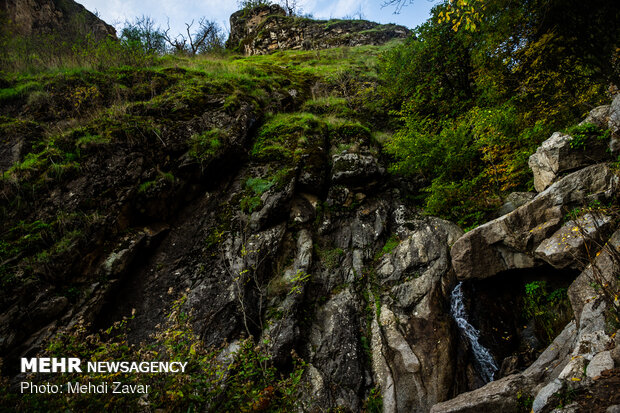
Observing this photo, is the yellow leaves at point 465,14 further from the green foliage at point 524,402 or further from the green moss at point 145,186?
the green moss at point 145,186

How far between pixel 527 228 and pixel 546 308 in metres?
1.87

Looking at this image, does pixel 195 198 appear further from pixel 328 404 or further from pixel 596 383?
pixel 596 383

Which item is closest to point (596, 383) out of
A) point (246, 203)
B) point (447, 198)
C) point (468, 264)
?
point (468, 264)

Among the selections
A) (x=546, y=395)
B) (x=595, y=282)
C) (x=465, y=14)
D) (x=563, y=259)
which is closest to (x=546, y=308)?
(x=563, y=259)

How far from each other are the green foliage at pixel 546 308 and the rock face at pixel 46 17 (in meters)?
21.2

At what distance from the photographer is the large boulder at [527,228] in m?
5.25

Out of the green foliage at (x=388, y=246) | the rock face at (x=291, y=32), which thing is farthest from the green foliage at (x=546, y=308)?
the rock face at (x=291, y=32)

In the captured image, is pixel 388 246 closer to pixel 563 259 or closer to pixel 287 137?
pixel 563 259

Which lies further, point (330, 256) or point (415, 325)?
point (330, 256)

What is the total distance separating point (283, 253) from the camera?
24.2 ft

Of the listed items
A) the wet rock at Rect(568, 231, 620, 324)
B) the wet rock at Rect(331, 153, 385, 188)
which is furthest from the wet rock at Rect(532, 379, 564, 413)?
the wet rock at Rect(331, 153, 385, 188)

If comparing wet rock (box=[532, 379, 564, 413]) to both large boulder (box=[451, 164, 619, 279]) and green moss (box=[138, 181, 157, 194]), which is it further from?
green moss (box=[138, 181, 157, 194])

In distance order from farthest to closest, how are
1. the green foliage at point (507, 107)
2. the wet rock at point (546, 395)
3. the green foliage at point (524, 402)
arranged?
1. the green foliage at point (507, 107)
2. the green foliage at point (524, 402)
3. the wet rock at point (546, 395)

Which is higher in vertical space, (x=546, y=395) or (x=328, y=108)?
(x=328, y=108)
